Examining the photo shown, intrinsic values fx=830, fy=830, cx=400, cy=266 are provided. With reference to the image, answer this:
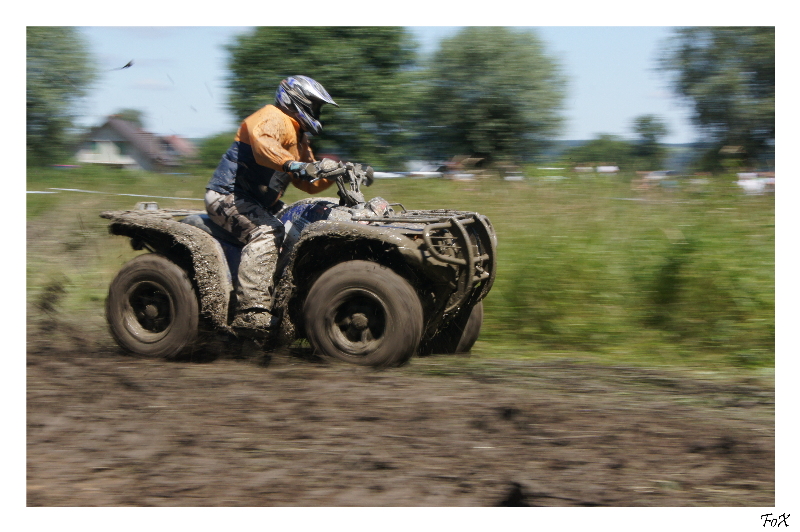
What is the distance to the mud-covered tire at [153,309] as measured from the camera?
6.73 metres

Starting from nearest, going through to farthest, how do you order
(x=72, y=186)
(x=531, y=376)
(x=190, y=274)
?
(x=531, y=376), (x=190, y=274), (x=72, y=186)

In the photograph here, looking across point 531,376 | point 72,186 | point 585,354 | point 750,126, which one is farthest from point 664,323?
point 750,126

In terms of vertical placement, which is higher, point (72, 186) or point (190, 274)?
point (72, 186)

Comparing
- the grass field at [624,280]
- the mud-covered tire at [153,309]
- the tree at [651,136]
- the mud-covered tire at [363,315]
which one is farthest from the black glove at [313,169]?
the tree at [651,136]

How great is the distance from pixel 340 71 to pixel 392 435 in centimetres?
2054

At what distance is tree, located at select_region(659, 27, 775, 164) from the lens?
2995 centimetres

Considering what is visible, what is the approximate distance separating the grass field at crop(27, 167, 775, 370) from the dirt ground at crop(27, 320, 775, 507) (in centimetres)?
105

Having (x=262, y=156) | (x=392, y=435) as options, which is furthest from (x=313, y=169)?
(x=392, y=435)

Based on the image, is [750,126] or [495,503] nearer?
[495,503]

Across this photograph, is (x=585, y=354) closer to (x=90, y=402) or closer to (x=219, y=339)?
(x=219, y=339)

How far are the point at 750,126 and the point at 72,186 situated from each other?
901 inches

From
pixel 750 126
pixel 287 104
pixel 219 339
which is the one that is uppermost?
pixel 750 126

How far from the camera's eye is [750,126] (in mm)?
29344

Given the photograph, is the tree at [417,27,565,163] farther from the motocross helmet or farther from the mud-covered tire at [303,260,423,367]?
the mud-covered tire at [303,260,423,367]
